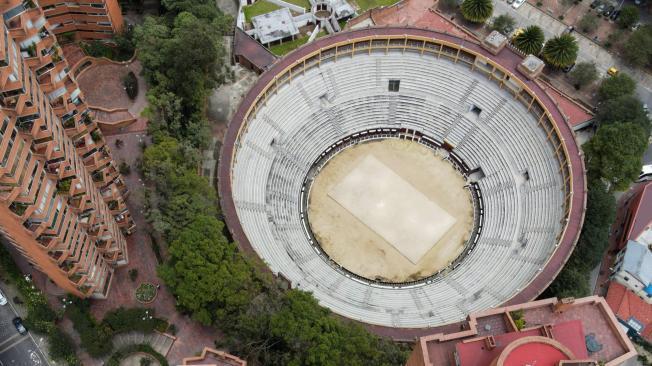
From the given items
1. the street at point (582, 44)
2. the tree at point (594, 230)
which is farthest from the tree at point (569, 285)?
the street at point (582, 44)

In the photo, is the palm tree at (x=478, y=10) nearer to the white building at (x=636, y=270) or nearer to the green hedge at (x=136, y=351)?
the white building at (x=636, y=270)

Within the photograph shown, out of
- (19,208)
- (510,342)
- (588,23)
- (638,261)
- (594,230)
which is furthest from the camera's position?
(588,23)

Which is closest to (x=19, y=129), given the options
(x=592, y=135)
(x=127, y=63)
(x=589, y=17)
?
(x=127, y=63)

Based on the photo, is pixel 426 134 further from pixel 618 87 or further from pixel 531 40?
pixel 618 87

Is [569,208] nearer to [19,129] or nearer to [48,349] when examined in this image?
[19,129]

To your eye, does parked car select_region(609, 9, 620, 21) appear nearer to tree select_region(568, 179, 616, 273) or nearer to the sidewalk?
tree select_region(568, 179, 616, 273)

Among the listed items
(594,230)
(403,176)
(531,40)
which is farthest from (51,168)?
(531,40)
